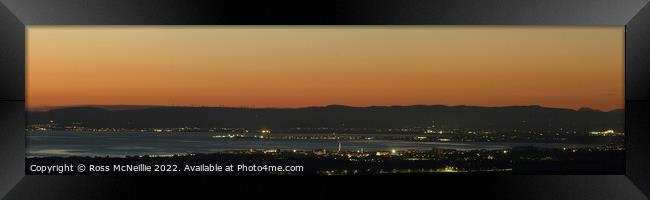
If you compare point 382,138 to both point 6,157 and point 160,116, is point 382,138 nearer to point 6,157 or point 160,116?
point 160,116

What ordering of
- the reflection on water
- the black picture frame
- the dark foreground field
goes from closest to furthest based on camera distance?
the black picture frame → the dark foreground field → the reflection on water

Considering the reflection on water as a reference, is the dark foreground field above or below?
A: below

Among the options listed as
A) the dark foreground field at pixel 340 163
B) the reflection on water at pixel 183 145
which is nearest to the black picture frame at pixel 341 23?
the dark foreground field at pixel 340 163

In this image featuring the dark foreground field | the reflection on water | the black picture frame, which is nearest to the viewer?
the black picture frame

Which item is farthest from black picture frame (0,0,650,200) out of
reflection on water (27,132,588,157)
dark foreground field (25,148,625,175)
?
reflection on water (27,132,588,157)

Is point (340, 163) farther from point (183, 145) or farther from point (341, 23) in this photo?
point (183, 145)

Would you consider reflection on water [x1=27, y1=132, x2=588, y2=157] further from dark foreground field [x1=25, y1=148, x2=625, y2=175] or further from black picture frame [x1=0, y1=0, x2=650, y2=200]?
black picture frame [x1=0, y1=0, x2=650, y2=200]

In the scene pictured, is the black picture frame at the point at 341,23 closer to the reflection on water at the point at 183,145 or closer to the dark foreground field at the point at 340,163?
the dark foreground field at the point at 340,163

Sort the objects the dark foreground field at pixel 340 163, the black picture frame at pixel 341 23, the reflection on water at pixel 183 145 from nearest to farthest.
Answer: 1. the black picture frame at pixel 341 23
2. the dark foreground field at pixel 340 163
3. the reflection on water at pixel 183 145
